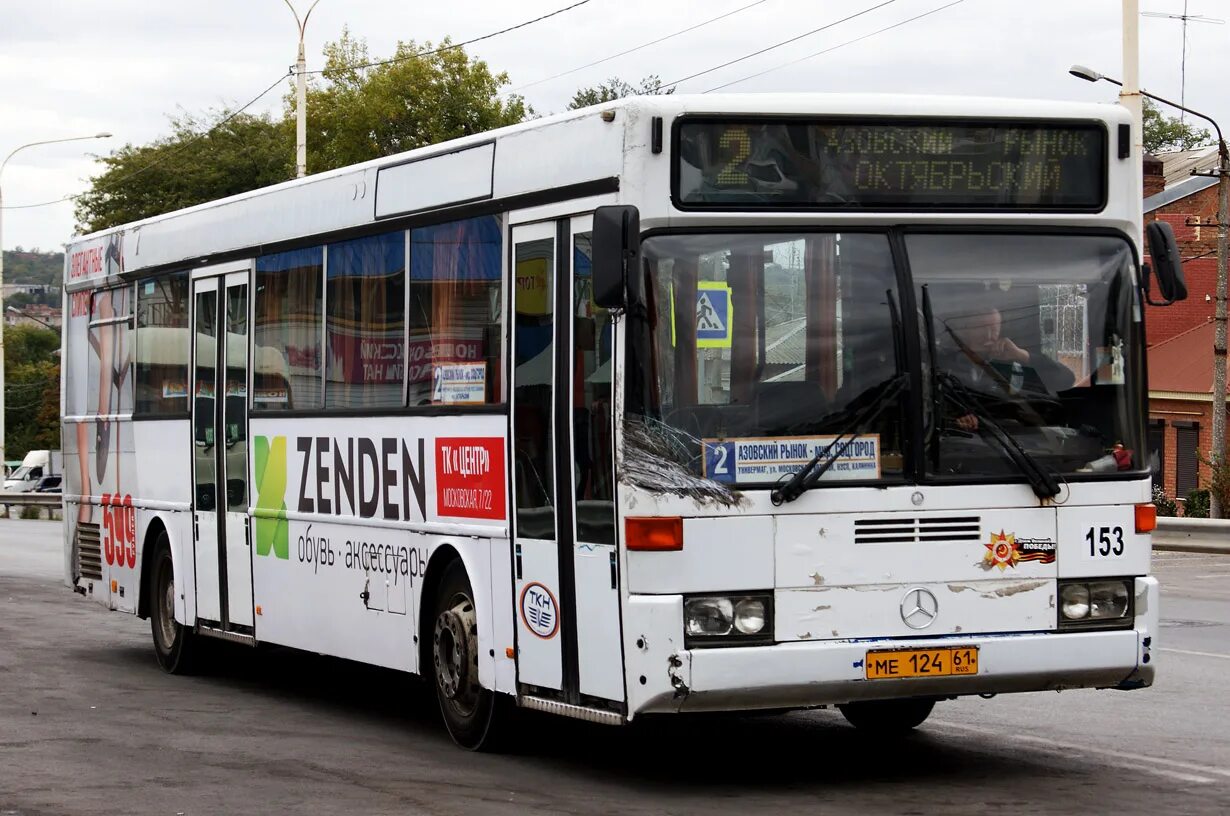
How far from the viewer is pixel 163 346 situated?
15.0 m

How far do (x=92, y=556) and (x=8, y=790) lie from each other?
7.43 metres

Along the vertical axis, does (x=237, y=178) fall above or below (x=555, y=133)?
above

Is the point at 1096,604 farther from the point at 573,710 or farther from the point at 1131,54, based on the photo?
the point at 1131,54

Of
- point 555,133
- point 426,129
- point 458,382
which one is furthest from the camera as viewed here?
point 426,129

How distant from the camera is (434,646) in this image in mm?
10883

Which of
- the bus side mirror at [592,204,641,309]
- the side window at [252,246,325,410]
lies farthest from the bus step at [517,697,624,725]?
the side window at [252,246,325,410]

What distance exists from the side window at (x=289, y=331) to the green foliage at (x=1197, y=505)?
27.7 metres

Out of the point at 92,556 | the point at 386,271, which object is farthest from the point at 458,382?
the point at 92,556

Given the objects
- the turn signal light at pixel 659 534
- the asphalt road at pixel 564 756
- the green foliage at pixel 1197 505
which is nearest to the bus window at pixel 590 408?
the turn signal light at pixel 659 534

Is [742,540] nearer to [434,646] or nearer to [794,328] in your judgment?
[794,328]

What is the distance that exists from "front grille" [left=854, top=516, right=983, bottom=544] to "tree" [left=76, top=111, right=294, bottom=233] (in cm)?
7200

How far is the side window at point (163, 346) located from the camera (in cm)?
1466

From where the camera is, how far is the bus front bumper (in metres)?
8.59

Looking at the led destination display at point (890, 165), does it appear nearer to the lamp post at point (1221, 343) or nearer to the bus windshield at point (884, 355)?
the bus windshield at point (884, 355)
